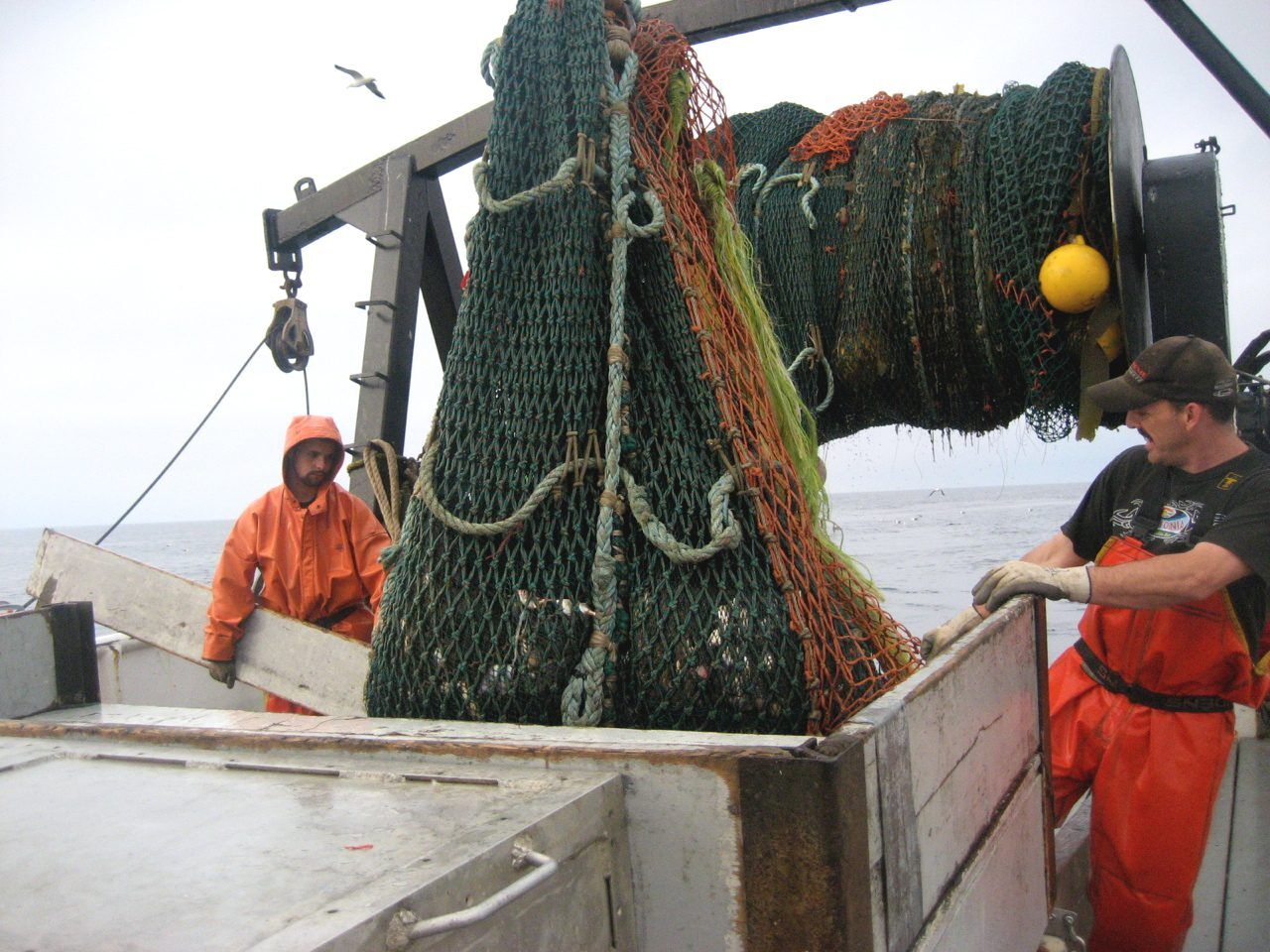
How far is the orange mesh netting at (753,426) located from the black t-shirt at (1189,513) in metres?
1.23

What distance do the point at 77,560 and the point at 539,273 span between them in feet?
6.97

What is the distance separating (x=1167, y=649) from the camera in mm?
3150

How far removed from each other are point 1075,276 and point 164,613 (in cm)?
332

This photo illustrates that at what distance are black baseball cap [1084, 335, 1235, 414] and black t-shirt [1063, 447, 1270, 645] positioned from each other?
0.84 ft

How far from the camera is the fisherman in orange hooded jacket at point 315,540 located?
13.5ft

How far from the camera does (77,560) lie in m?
3.37

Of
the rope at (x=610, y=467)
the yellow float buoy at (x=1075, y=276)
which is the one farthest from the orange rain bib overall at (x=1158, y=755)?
the rope at (x=610, y=467)

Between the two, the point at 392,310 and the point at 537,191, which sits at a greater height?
the point at 392,310

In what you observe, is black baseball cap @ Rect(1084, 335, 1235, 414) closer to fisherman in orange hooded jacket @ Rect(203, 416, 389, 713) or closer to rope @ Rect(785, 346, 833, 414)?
rope @ Rect(785, 346, 833, 414)

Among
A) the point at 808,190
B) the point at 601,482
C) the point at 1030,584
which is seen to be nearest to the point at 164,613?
the point at 601,482

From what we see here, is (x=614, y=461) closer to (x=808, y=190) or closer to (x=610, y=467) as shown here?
(x=610, y=467)

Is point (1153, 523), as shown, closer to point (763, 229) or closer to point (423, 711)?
point (763, 229)

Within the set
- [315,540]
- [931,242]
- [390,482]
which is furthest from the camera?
[315,540]

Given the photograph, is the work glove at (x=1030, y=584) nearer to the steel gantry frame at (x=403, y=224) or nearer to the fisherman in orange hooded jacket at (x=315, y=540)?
the steel gantry frame at (x=403, y=224)
